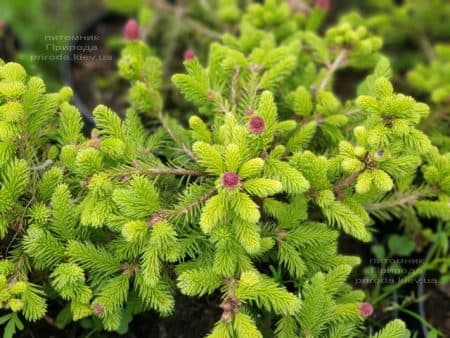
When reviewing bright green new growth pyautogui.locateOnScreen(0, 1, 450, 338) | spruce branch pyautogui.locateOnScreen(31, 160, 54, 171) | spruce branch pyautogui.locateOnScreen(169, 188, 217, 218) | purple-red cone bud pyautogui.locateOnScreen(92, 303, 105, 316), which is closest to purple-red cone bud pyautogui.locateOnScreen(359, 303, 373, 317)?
bright green new growth pyautogui.locateOnScreen(0, 1, 450, 338)

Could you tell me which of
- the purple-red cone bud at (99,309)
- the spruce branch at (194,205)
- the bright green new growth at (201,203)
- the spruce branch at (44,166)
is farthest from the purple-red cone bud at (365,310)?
the spruce branch at (44,166)

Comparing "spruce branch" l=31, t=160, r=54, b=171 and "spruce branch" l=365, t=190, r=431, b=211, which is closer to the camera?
"spruce branch" l=31, t=160, r=54, b=171

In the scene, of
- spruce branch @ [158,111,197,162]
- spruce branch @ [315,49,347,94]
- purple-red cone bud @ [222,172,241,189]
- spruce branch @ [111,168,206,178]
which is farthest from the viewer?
spruce branch @ [315,49,347,94]

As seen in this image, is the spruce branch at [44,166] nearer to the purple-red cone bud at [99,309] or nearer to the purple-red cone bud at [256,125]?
the purple-red cone bud at [99,309]

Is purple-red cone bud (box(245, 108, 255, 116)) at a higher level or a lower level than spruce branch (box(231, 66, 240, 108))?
higher

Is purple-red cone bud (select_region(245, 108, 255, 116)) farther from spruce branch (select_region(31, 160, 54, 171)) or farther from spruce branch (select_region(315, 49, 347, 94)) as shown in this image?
spruce branch (select_region(31, 160, 54, 171))

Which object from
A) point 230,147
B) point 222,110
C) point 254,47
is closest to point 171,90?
point 254,47

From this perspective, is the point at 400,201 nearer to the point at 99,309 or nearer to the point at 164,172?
the point at 164,172

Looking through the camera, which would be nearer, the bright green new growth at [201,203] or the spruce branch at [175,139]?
the bright green new growth at [201,203]
